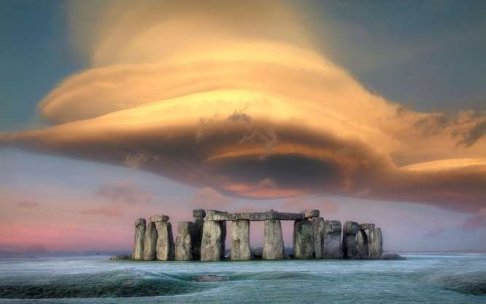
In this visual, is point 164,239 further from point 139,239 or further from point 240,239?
point 240,239

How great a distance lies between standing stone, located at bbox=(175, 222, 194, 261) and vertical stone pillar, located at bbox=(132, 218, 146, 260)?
11.9 feet

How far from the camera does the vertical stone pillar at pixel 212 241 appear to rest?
3162 cm

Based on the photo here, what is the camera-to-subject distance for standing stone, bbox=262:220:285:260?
31406mm

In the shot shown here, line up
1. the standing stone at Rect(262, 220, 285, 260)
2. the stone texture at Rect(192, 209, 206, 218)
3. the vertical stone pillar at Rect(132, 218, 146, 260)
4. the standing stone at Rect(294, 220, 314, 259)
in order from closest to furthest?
the standing stone at Rect(262, 220, 285, 260)
the standing stone at Rect(294, 220, 314, 259)
the stone texture at Rect(192, 209, 206, 218)
the vertical stone pillar at Rect(132, 218, 146, 260)

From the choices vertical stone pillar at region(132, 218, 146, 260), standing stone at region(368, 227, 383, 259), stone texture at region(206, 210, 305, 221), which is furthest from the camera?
vertical stone pillar at region(132, 218, 146, 260)

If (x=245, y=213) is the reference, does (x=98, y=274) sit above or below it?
below

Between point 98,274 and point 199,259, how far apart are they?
61.0ft

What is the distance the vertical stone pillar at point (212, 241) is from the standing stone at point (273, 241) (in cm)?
230

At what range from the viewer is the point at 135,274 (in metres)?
15.4

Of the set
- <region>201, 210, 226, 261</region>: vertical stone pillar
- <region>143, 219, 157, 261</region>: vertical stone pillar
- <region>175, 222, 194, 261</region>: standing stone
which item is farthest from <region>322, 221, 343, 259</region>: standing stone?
<region>143, 219, 157, 261</region>: vertical stone pillar

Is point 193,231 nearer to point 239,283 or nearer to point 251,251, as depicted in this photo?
point 251,251

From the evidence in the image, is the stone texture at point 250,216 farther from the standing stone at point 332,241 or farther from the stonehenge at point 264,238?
the standing stone at point 332,241

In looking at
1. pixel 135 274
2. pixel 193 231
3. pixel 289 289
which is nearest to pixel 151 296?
pixel 135 274

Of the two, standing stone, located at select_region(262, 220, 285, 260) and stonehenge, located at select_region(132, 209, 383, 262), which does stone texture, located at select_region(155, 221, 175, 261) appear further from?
standing stone, located at select_region(262, 220, 285, 260)
